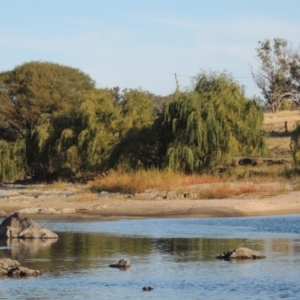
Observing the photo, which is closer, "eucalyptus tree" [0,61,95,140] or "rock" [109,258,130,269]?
"rock" [109,258,130,269]

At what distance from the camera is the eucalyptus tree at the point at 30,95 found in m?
72.9

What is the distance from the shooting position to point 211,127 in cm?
4941

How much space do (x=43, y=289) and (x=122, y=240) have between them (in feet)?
28.3

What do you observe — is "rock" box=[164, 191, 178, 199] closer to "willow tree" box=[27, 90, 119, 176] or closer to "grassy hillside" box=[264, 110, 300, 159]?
"willow tree" box=[27, 90, 119, 176]

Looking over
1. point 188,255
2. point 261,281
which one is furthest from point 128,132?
point 261,281

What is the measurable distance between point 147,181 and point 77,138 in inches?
496

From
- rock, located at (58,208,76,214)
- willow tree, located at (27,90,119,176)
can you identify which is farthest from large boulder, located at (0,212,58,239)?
willow tree, located at (27,90,119,176)

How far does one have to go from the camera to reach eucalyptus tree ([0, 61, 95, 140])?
72.9m

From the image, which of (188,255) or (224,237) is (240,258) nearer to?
(188,255)

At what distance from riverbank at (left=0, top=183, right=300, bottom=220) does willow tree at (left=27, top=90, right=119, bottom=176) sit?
40.2 feet

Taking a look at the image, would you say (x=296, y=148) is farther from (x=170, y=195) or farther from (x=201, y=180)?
(x=170, y=195)

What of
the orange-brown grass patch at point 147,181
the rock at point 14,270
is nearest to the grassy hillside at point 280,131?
the orange-brown grass patch at point 147,181

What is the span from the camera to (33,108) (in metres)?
72.8

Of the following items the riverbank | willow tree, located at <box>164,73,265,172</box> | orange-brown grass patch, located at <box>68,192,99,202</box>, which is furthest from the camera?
willow tree, located at <box>164,73,265,172</box>
